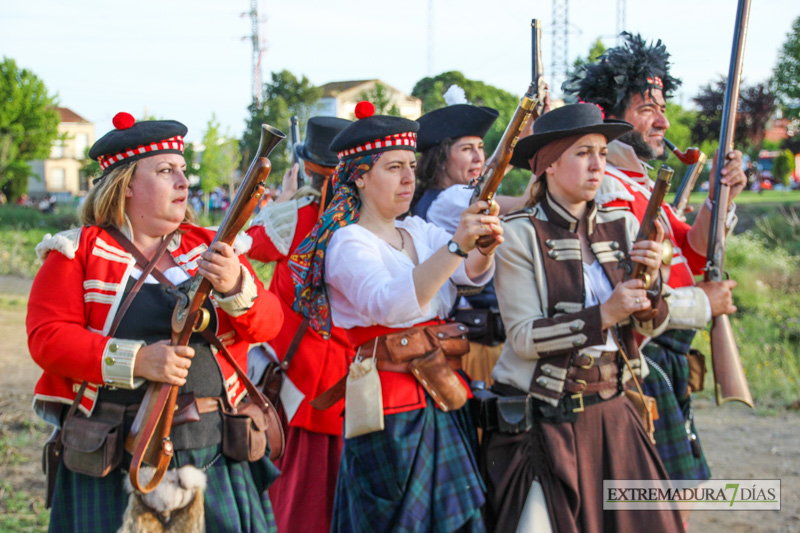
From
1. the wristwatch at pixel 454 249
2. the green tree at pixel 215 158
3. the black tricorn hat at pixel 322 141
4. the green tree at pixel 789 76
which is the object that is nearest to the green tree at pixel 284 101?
the green tree at pixel 215 158

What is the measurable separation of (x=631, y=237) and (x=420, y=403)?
1.25m

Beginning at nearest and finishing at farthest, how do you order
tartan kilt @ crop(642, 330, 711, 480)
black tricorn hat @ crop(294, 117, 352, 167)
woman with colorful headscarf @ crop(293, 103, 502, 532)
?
1. woman with colorful headscarf @ crop(293, 103, 502, 532)
2. tartan kilt @ crop(642, 330, 711, 480)
3. black tricorn hat @ crop(294, 117, 352, 167)

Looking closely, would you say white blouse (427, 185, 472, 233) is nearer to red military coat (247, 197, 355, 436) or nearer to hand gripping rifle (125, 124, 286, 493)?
red military coat (247, 197, 355, 436)

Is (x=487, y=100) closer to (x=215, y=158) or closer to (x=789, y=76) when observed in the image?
(x=215, y=158)

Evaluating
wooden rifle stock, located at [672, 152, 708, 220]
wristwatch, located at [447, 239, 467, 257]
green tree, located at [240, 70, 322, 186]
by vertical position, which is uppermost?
green tree, located at [240, 70, 322, 186]

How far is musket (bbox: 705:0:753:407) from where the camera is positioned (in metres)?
3.68

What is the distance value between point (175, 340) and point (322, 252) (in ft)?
2.39

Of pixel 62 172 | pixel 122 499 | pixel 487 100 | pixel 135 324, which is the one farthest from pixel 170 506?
pixel 62 172

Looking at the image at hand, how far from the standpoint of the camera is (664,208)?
4332 millimetres

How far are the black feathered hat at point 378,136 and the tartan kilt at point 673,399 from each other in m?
1.82

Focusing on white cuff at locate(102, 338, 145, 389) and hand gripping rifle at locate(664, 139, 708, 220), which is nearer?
white cuff at locate(102, 338, 145, 389)

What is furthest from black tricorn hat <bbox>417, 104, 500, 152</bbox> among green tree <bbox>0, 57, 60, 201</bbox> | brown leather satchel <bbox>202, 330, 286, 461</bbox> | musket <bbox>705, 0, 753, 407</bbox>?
green tree <bbox>0, 57, 60, 201</bbox>

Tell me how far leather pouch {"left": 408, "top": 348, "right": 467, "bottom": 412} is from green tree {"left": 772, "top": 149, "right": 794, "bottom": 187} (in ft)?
132

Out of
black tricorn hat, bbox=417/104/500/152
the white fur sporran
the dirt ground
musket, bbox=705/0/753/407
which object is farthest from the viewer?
the dirt ground
